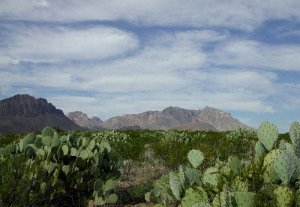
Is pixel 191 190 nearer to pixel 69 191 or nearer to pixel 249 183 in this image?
pixel 249 183

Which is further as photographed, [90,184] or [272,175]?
[90,184]

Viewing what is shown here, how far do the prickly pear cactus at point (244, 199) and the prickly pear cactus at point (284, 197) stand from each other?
238 mm

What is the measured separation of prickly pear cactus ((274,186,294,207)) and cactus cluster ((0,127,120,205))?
4.41 m

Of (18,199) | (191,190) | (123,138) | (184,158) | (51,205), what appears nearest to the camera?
(191,190)

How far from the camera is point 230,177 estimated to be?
4660 mm

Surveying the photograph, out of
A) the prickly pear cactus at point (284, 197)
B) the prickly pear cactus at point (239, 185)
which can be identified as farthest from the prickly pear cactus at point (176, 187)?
the prickly pear cactus at point (284, 197)

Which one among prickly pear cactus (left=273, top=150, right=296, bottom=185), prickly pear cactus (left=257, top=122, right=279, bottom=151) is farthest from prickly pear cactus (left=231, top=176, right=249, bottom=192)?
prickly pear cactus (left=257, top=122, right=279, bottom=151)

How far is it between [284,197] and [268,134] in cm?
103

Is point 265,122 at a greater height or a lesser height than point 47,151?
greater

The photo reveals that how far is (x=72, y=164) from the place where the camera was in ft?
28.8

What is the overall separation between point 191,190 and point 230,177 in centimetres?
44

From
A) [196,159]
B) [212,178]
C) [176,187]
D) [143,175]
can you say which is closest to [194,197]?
[212,178]

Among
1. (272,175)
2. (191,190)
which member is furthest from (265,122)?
(191,190)

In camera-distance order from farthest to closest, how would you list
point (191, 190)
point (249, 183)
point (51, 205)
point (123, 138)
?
point (123, 138), point (51, 205), point (191, 190), point (249, 183)
